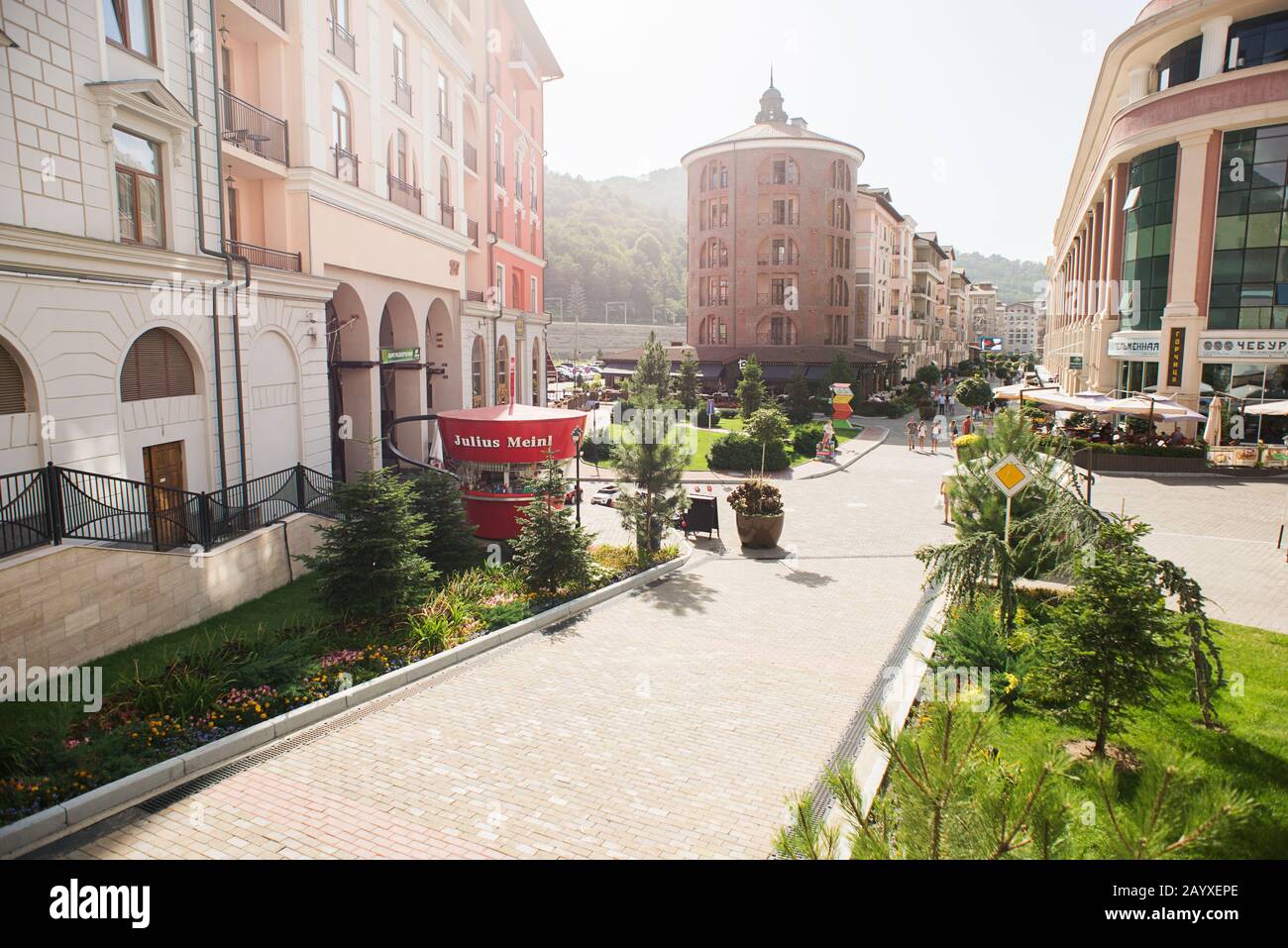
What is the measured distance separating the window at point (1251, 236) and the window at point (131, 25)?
37.5 m

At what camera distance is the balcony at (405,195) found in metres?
23.4

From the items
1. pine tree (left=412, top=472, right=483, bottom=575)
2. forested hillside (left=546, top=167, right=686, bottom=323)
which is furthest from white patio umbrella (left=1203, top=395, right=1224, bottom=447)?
forested hillside (left=546, top=167, right=686, bottom=323)

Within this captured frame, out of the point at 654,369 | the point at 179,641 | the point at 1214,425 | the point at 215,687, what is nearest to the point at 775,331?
the point at 654,369

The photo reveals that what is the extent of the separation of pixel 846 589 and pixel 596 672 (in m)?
6.19

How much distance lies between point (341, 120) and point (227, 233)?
656cm

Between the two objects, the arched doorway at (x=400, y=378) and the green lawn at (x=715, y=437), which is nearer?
the arched doorway at (x=400, y=378)

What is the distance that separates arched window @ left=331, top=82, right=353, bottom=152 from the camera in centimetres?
2017

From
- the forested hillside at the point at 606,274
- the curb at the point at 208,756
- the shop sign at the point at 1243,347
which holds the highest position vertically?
the forested hillside at the point at 606,274

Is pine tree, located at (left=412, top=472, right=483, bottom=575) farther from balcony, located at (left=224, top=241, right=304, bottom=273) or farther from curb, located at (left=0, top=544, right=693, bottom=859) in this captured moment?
balcony, located at (left=224, top=241, right=304, bottom=273)

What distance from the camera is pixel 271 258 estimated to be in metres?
18.3

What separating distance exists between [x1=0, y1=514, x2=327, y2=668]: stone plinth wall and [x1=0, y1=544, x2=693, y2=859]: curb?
3.47 m

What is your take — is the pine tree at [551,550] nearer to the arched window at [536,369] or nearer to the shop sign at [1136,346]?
the arched window at [536,369]

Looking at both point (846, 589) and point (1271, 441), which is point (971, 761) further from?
point (1271, 441)

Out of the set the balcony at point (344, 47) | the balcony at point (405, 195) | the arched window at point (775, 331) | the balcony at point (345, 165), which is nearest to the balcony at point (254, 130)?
the balcony at point (345, 165)
